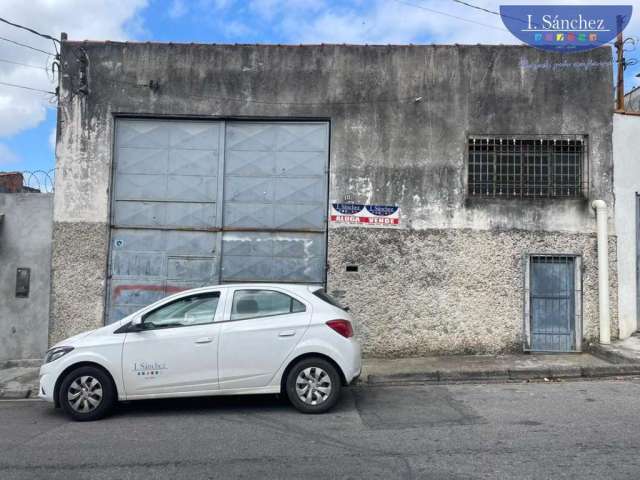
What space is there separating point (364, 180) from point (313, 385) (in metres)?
4.55

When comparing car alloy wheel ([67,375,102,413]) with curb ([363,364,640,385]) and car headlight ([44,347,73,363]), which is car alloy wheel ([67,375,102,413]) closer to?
car headlight ([44,347,73,363])

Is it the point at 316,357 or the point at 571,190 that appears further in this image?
the point at 571,190

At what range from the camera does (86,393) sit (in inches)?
270

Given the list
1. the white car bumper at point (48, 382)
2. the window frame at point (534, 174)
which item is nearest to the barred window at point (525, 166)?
the window frame at point (534, 174)

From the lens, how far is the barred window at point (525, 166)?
10383mm

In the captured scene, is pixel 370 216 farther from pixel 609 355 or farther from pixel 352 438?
pixel 352 438

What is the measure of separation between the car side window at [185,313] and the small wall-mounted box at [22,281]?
15.0 ft

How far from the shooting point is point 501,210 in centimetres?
1027

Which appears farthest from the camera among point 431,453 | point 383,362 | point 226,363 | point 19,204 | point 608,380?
point 19,204

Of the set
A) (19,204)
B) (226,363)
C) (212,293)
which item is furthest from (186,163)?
(226,363)

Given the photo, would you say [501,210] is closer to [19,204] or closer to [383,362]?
[383,362]

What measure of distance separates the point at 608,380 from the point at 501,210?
10.8 feet

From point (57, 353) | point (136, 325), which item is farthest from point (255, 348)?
point (57, 353)

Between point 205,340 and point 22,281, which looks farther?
point 22,281
